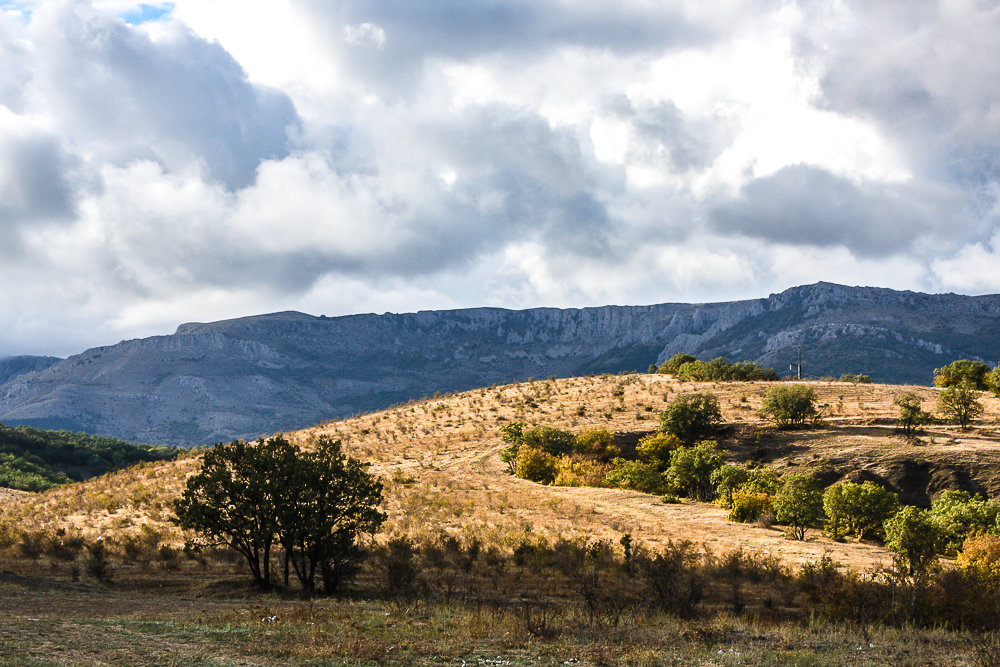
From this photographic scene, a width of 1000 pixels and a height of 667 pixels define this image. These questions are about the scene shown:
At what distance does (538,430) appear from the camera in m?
42.3

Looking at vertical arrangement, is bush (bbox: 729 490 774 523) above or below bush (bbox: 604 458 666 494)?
below

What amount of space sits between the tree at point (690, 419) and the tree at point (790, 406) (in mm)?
3106

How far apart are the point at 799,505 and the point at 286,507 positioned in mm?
18437

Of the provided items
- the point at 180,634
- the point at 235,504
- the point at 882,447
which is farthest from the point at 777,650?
the point at 882,447

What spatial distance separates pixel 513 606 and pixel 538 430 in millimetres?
25911

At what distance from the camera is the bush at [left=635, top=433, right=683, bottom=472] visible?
3875 centimetres

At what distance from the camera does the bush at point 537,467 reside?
38.3 m

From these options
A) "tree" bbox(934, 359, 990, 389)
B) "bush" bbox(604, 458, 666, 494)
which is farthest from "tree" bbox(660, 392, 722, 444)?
"tree" bbox(934, 359, 990, 389)

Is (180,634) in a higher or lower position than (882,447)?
lower

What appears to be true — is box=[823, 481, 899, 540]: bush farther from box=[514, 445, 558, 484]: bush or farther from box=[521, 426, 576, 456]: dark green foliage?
box=[521, 426, 576, 456]: dark green foliage

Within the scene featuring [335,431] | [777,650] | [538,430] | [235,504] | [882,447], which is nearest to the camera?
[777,650]

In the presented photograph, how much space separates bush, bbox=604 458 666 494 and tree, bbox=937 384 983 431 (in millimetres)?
17097

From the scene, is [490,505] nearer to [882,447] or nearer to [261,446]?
[261,446]

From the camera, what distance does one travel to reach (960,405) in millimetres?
38562
